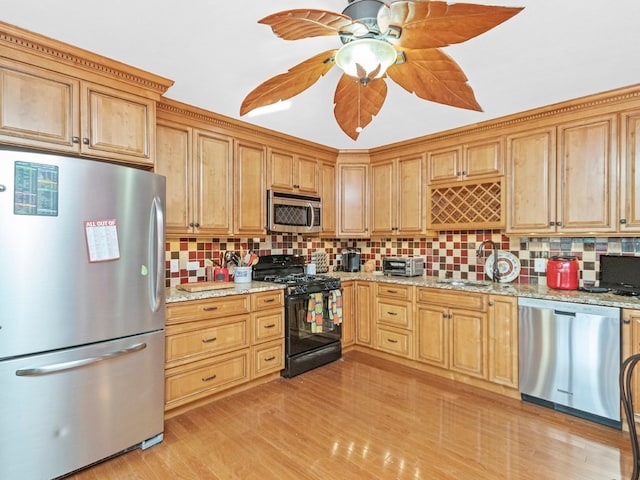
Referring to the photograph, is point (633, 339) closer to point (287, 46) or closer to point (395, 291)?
point (395, 291)

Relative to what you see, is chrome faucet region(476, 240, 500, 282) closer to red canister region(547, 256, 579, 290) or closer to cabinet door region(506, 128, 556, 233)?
cabinet door region(506, 128, 556, 233)

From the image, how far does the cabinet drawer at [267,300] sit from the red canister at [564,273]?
Answer: 7.78 feet

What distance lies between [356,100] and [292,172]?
6.49 feet

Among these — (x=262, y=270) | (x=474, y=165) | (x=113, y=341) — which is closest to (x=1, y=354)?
(x=113, y=341)

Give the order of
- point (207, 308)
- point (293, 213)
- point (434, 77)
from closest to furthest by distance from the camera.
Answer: point (434, 77) < point (207, 308) < point (293, 213)

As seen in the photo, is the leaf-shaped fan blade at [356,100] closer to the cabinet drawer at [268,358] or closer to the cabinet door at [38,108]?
the cabinet door at [38,108]

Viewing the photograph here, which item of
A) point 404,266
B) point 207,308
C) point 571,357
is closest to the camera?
point 571,357

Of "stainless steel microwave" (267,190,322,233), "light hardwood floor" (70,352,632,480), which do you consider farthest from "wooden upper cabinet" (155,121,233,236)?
"light hardwood floor" (70,352,632,480)

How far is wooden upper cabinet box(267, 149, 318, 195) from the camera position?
3584 mm

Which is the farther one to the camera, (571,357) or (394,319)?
(394,319)

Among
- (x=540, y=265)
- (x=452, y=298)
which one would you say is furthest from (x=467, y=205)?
(x=452, y=298)

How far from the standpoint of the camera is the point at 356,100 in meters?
1.86

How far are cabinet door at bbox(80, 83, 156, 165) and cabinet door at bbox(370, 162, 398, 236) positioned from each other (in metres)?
2.58

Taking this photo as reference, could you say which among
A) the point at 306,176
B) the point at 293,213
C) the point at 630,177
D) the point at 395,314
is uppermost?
the point at 306,176
